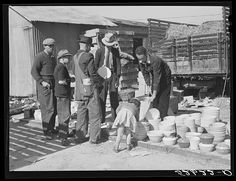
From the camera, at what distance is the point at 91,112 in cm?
571

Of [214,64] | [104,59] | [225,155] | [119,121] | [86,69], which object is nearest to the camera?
[225,155]

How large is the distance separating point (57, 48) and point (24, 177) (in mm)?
3242

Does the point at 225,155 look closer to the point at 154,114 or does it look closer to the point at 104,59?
the point at 154,114

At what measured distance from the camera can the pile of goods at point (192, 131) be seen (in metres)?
4.99

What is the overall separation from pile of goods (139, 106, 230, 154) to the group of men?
531 millimetres

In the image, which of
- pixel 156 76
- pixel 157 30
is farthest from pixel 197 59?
pixel 156 76

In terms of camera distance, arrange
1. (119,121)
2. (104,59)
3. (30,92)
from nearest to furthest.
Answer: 1. (119,121)
2. (104,59)
3. (30,92)

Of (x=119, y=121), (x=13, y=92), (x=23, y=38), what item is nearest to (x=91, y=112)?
(x=119, y=121)

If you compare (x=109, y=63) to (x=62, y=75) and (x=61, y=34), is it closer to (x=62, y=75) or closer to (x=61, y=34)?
(x=62, y=75)

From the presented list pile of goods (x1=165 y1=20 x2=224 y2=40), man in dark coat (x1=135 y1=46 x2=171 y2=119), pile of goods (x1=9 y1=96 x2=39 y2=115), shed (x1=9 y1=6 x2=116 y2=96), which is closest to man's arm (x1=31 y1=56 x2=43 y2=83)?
shed (x1=9 y1=6 x2=116 y2=96)

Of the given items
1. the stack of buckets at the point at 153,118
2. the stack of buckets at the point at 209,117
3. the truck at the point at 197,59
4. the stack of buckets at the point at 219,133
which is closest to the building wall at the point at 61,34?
the truck at the point at 197,59

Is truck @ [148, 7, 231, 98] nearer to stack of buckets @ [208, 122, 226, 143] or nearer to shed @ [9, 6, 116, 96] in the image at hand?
shed @ [9, 6, 116, 96]

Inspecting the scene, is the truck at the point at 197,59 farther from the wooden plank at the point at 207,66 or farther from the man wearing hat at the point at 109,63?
the man wearing hat at the point at 109,63

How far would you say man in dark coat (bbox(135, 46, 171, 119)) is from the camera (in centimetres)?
597
